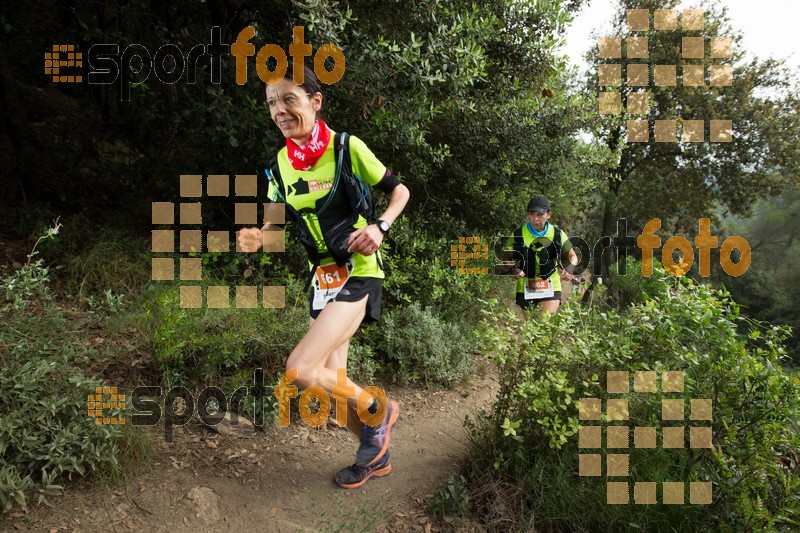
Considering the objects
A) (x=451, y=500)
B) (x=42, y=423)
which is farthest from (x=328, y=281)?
(x=42, y=423)

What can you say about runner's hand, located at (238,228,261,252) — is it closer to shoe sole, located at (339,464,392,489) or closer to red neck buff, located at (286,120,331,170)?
red neck buff, located at (286,120,331,170)

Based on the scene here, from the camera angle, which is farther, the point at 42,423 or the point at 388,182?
the point at 388,182

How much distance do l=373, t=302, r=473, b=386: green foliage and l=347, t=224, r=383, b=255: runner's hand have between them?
2.59 meters

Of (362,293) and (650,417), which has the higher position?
(362,293)

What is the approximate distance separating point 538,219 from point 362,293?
351cm

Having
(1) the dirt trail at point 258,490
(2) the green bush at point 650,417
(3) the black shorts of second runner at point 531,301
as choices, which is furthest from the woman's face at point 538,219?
(1) the dirt trail at point 258,490

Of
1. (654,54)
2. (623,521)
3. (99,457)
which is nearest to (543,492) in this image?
(623,521)

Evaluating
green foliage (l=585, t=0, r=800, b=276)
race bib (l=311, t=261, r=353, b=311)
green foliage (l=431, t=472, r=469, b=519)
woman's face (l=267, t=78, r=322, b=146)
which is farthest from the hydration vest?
green foliage (l=585, t=0, r=800, b=276)

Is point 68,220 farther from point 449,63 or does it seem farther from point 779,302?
point 779,302

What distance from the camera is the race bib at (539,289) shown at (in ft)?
19.4

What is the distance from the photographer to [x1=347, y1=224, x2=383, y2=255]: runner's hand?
9.26ft

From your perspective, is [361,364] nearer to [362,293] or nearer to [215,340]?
[215,340]

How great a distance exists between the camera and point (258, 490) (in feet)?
11.0

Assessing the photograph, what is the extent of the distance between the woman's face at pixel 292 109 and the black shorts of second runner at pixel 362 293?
903 millimetres
